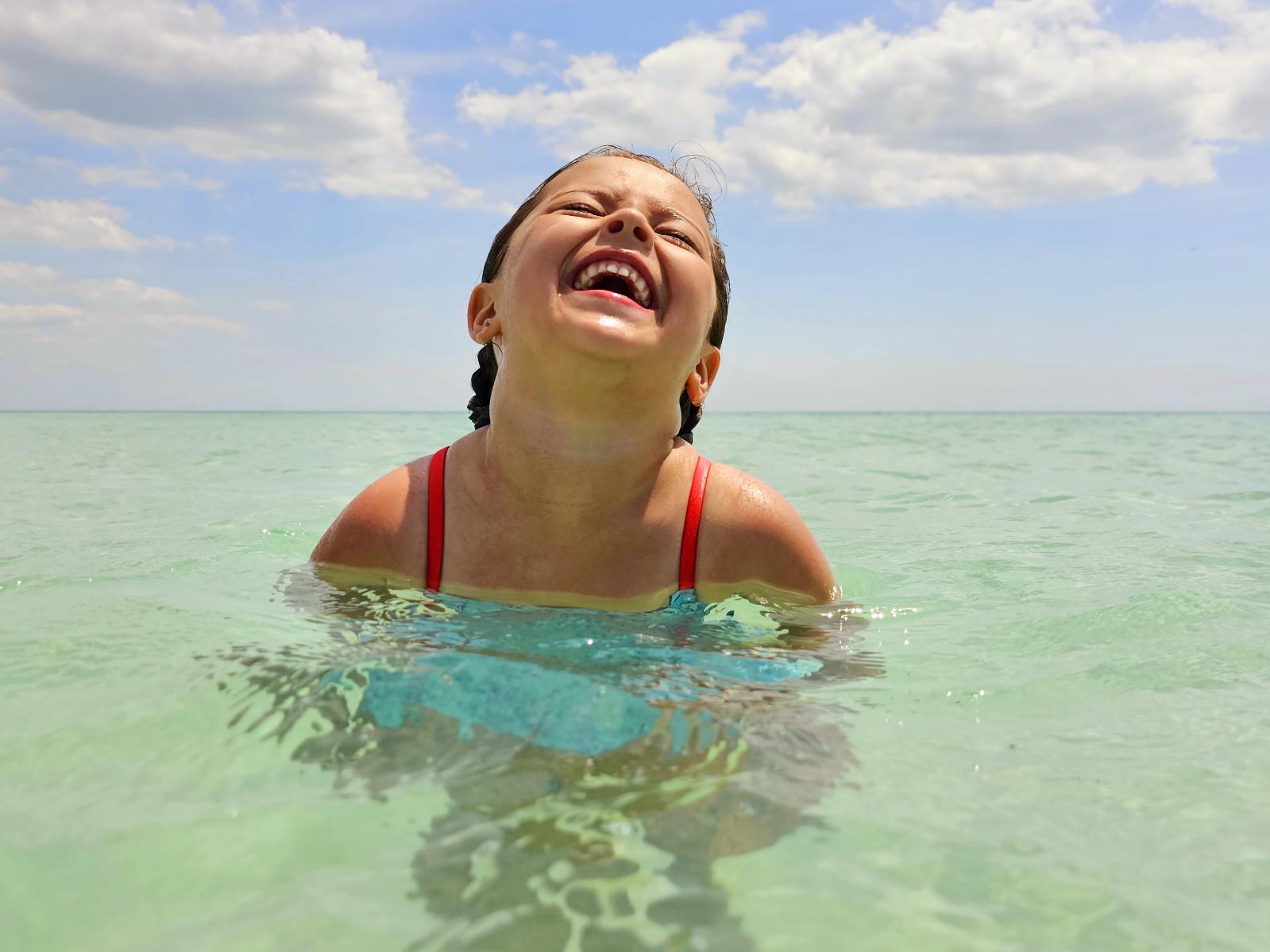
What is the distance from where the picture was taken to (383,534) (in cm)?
327

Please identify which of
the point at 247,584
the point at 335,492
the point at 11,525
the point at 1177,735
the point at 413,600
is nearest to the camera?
the point at 1177,735

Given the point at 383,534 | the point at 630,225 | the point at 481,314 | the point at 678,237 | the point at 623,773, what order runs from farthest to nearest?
the point at 481,314 → the point at 383,534 → the point at 678,237 → the point at 630,225 → the point at 623,773

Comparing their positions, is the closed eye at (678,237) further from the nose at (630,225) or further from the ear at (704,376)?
the ear at (704,376)

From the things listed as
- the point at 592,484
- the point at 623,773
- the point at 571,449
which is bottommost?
the point at 623,773

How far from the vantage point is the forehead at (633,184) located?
10.4 feet

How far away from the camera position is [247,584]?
12.1 feet

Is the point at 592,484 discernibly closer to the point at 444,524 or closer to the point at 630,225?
the point at 444,524

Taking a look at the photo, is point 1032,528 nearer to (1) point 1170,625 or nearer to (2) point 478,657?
(1) point 1170,625

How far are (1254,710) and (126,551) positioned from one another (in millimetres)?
4532

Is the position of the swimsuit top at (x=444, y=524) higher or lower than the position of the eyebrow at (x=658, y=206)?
lower

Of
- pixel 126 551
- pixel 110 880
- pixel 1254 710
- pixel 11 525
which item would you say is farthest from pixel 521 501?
pixel 11 525

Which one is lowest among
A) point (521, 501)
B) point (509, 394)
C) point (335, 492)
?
point (335, 492)

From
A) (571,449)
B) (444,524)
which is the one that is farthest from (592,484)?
(444,524)

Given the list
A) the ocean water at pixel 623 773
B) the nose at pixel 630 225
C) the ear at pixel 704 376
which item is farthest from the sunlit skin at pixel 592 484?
the ear at pixel 704 376
